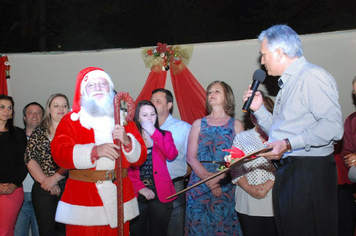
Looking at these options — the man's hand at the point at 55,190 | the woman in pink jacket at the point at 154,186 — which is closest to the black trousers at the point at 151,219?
the woman in pink jacket at the point at 154,186

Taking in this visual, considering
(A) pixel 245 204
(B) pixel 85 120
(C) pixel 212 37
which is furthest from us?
(C) pixel 212 37

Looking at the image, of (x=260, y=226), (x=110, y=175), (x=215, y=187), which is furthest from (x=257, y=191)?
(x=110, y=175)

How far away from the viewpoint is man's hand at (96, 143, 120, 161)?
2.72 meters

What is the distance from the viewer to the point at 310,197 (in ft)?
6.72

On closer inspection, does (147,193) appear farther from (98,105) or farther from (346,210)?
(346,210)

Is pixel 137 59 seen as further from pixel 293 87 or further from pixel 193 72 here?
pixel 293 87

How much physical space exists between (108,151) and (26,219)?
1.97m

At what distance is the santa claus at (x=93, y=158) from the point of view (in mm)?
2764

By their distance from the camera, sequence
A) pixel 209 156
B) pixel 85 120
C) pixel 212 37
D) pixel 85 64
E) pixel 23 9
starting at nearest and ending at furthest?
pixel 85 120
pixel 209 156
pixel 85 64
pixel 23 9
pixel 212 37

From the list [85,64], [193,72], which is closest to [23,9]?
[85,64]

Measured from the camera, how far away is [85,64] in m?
5.17

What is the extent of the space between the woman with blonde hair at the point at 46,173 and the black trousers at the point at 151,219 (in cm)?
73

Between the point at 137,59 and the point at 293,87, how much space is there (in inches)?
128

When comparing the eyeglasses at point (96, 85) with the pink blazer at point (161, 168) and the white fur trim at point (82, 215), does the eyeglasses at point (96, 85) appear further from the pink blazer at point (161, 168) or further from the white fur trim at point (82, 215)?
the white fur trim at point (82, 215)
